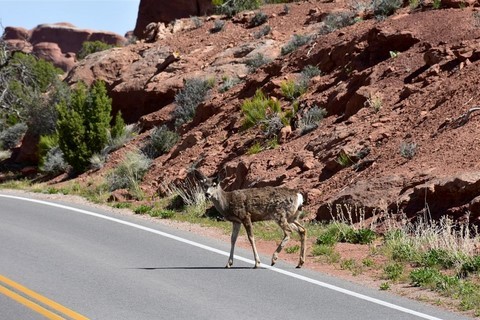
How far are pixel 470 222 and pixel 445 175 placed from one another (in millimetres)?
1459

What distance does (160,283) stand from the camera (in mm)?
10164

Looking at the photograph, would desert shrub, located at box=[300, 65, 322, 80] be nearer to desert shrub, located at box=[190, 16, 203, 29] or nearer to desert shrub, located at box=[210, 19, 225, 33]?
desert shrub, located at box=[210, 19, 225, 33]

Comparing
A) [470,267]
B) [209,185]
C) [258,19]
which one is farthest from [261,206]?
[258,19]

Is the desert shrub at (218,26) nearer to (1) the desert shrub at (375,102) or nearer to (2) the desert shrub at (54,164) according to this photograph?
(2) the desert shrub at (54,164)

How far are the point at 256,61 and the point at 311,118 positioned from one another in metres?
7.39

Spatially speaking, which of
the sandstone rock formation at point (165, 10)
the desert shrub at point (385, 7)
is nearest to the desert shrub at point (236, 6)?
the sandstone rock formation at point (165, 10)

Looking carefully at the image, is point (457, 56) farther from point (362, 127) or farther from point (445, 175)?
point (445, 175)

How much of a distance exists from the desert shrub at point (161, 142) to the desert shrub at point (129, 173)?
80 centimetres

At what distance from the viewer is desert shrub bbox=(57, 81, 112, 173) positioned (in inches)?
1011

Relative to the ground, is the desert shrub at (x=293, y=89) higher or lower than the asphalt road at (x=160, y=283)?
higher

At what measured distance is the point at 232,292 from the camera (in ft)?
31.5

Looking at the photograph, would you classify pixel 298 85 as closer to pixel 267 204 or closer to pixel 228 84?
pixel 228 84

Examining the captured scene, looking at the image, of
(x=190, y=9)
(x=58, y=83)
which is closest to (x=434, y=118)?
(x=58, y=83)

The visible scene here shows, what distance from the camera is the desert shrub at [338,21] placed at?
81.1ft
